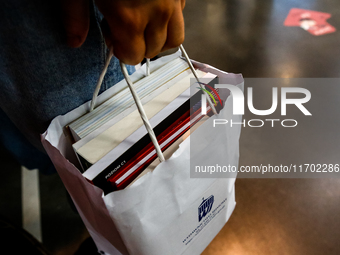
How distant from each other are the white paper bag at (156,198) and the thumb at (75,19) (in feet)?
0.53

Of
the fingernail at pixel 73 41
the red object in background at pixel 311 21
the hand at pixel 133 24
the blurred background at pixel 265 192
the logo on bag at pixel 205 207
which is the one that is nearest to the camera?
the hand at pixel 133 24

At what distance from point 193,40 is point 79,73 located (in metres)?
1.45

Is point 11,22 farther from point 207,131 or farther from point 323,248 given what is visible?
point 323,248

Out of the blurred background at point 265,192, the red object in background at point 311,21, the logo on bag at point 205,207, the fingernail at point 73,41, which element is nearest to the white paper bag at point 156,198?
the logo on bag at point 205,207

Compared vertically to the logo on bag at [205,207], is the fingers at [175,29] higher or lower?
higher

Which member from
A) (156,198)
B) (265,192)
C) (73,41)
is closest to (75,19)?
(73,41)

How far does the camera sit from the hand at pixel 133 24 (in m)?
0.32

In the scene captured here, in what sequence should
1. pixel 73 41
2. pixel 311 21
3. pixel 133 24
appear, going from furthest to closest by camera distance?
1. pixel 311 21
2. pixel 73 41
3. pixel 133 24

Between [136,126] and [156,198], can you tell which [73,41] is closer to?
[136,126]

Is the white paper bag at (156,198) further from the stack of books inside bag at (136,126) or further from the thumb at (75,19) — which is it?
the thumb at (75,19)

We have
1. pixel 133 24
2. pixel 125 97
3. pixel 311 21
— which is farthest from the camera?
pixel 311 21

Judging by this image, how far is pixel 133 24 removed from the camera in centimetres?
33

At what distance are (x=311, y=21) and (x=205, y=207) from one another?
182 centimetres

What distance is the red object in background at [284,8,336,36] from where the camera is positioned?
1766 mm
